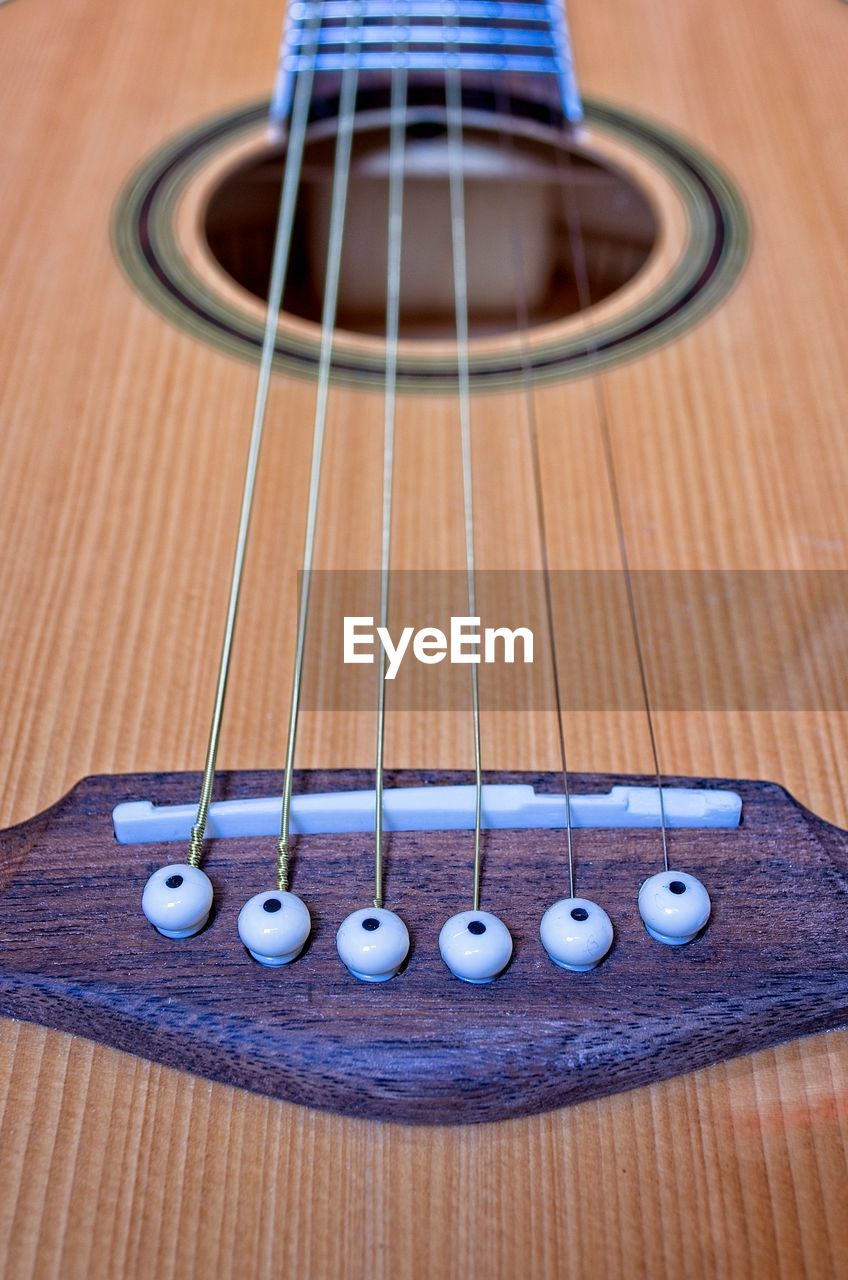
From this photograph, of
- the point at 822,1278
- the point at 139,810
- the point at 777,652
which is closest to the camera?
the point at 822,1278

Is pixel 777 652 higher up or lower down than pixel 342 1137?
higher up

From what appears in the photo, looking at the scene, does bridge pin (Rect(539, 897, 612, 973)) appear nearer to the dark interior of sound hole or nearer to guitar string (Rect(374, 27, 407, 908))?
guitar string (Rect(374, 27, 407, 908))

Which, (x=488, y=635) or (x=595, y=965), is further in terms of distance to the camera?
(x=488, y=635)

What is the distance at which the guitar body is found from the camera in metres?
0.37

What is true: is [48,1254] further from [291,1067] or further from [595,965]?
[595,965]

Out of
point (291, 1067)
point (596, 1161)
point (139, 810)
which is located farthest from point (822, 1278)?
point (139, 810)

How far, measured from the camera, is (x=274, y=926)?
0.40m

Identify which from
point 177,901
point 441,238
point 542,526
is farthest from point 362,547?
point 441,238

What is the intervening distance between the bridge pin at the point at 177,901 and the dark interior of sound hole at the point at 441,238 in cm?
72

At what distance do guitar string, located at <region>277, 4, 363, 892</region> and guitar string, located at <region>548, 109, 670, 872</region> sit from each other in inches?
6.2

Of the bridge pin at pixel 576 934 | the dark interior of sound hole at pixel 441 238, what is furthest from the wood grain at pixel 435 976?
the dark interior of sound hole at pixel 441 238

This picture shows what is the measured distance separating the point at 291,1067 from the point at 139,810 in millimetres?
129

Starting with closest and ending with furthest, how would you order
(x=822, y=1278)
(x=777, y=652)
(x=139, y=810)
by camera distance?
(x=822, y=1278) < (x=139, y=810) < (x=777, y=652)

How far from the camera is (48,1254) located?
0.35m
